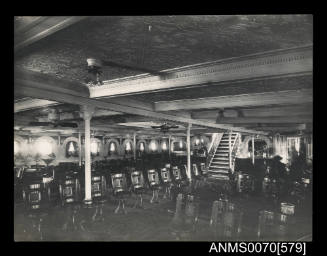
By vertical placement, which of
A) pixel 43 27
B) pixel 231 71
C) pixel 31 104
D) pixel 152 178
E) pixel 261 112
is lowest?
pixel 152 178

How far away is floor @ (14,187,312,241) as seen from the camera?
252 inches

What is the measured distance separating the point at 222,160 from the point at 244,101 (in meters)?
13.6

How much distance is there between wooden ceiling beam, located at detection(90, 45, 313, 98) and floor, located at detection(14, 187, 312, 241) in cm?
325

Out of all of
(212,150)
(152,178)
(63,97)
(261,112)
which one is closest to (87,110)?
(63,97)

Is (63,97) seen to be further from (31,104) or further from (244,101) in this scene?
(244,101)

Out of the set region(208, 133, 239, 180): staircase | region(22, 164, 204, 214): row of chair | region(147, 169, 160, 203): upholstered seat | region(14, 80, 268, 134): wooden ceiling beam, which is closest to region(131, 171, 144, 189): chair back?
region(22, 164, 204, 214): row of chair

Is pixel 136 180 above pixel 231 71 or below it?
below

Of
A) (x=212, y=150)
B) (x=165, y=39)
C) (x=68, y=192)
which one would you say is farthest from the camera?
(x=212, y=150)

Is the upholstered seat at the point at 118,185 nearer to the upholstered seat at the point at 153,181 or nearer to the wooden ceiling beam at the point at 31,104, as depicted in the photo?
the upholstered seat at the point at 153,181

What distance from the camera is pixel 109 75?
6504mm

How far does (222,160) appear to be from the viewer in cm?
2175

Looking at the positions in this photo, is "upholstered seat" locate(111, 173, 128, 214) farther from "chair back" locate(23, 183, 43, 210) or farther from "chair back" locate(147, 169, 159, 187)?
"chair back" locate(23, 183, 43, 210)

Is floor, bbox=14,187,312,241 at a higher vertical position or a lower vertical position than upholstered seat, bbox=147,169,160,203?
lower
